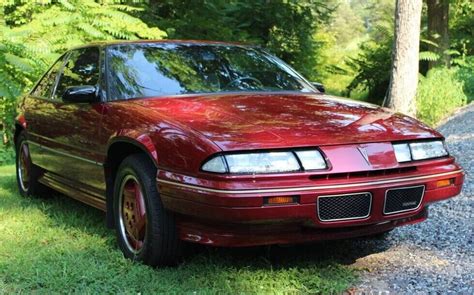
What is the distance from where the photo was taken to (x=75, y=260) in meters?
3.72

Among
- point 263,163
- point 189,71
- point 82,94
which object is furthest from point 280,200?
point 82,94

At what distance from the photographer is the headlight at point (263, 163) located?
119 inches

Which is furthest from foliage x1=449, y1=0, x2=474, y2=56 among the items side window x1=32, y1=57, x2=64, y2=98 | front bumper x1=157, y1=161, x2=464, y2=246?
front bumper x1=157, y1=161, x2=464, y2=246

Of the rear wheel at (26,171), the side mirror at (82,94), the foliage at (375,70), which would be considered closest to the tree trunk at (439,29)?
the foliage at (375,70)

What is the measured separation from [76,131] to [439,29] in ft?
43.4

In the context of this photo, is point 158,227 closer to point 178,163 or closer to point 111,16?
point 178,163

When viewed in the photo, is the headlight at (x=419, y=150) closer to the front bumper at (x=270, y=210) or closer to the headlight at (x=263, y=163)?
the front bumper at (x=270, y=210)

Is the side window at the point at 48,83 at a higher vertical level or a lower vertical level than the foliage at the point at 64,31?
lower

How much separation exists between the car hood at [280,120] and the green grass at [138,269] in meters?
0.85

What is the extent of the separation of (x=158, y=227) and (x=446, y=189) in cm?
183

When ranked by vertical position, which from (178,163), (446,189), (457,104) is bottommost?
(457,104)

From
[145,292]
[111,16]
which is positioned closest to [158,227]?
[145,292]

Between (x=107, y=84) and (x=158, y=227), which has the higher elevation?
(x=107, y=84)

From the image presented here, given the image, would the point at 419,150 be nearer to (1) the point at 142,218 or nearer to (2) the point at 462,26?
(1) the point at 142,218
